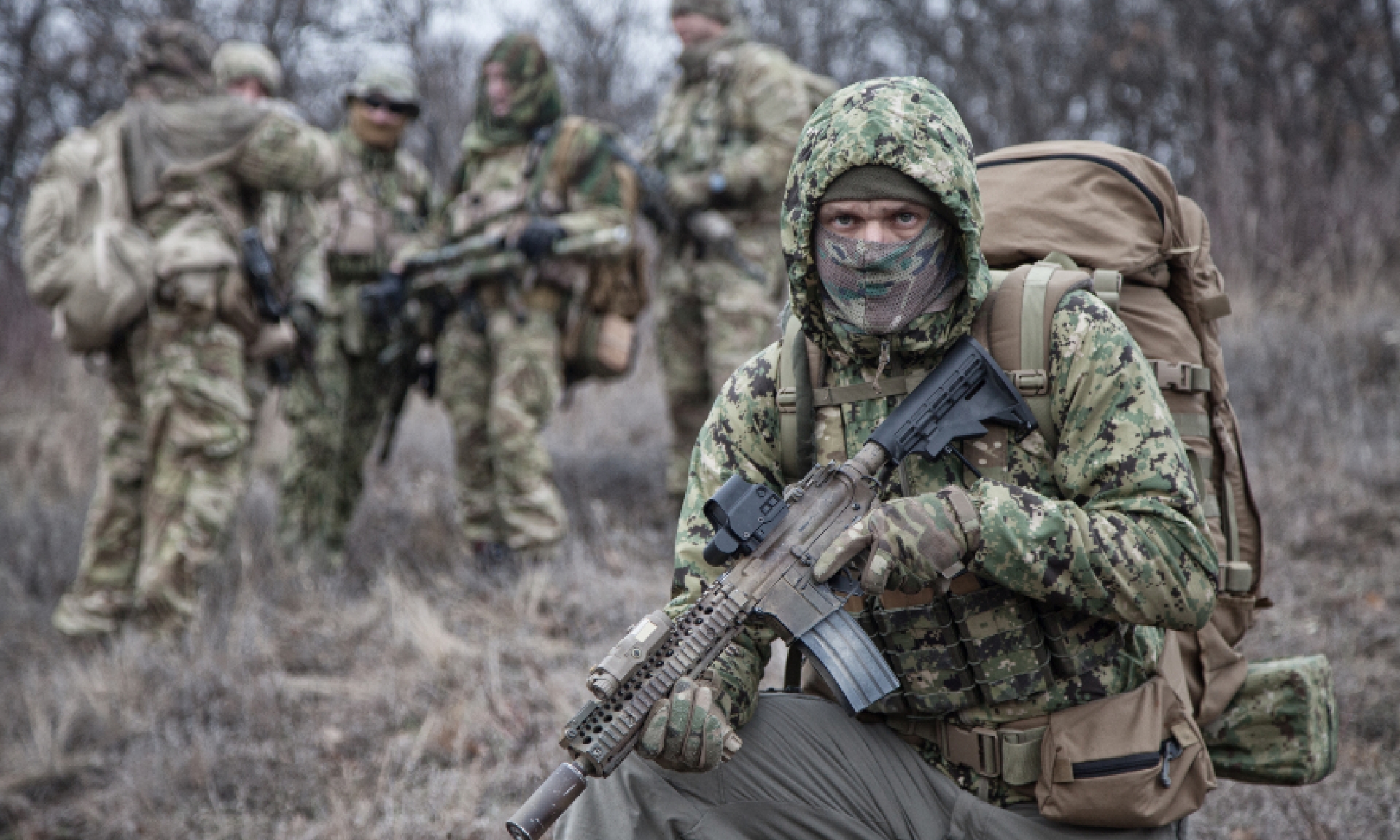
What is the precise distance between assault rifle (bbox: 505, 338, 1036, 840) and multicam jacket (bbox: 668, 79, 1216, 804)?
93 mm

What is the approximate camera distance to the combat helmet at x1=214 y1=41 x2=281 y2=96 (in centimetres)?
572

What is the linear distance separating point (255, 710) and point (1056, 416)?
331 centimetres

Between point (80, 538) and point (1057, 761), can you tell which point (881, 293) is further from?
point (80, 538)

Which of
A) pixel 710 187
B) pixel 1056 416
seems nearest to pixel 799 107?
pixel 710 187

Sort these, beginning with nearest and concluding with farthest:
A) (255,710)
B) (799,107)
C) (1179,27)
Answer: (255,710) → (799,107) → (1179,27)

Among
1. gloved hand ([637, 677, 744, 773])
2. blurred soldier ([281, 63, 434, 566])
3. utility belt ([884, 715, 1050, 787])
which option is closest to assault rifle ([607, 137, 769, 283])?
blurred soldier ([281, 63, 434, 566])

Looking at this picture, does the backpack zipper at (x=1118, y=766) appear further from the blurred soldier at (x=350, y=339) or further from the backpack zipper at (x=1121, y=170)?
the blurred soldier at (x=350, y=339)

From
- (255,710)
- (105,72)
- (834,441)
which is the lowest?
(255,710)

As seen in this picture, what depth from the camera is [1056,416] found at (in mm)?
2062

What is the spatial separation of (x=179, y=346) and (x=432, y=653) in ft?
5.63

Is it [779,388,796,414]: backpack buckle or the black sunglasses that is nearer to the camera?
[779,388,796,414]: backpack buckle

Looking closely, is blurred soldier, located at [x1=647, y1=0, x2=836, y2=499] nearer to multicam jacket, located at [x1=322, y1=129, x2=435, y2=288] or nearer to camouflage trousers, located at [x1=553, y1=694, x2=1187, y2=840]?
multicam jacket, located at [x1=322, y1=129, x2=435, y2=288]

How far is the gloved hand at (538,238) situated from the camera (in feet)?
17.1

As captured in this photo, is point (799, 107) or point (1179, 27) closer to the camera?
point (799, 107)
